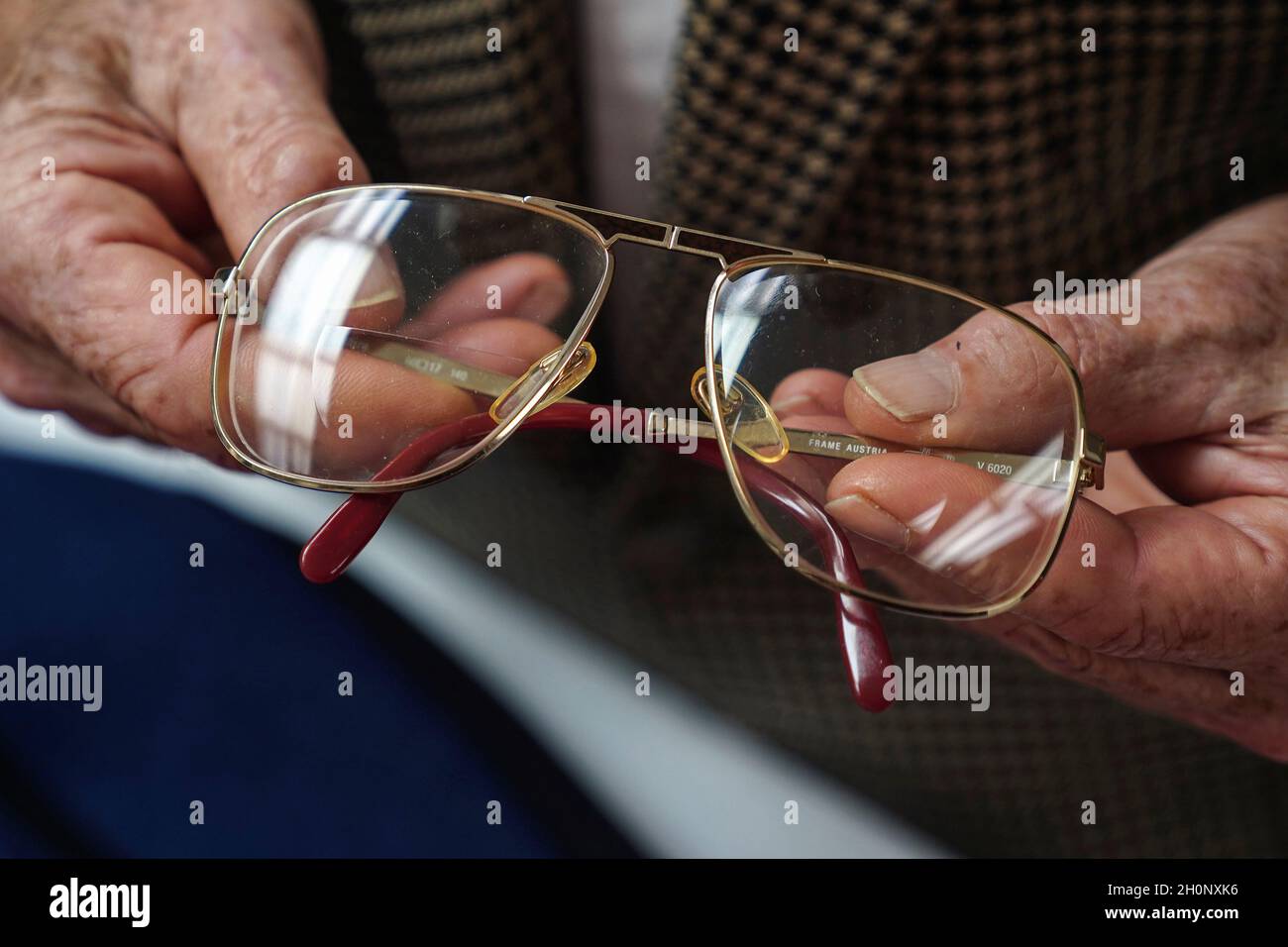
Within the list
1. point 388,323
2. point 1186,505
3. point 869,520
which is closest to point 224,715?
point 388,323

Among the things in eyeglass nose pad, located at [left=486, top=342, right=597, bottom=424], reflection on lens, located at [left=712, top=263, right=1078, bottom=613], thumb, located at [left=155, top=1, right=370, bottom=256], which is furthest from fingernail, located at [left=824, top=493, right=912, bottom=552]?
thumb, located at [left=155, top=1, right=370, bottom=256]

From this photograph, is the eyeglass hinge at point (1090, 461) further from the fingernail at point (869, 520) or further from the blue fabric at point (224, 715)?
the blue fabric at point (224, 715)

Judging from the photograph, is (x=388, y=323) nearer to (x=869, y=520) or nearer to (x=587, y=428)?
(x=587, y=428)

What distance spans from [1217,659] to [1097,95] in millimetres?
286

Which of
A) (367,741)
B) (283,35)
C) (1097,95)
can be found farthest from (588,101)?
(367,741)

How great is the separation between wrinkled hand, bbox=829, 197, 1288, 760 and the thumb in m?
0.27

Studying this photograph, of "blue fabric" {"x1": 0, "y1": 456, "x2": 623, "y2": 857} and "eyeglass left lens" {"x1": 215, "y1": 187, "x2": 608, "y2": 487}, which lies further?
"blue fabric" {"x1": 0, "y1": 456, "x2": 623, "y2": 857}

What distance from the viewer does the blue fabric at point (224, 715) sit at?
1.66 ft

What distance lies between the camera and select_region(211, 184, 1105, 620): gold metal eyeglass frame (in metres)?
0.36

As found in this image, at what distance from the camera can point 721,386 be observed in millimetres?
400

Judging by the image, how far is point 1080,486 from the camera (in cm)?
37

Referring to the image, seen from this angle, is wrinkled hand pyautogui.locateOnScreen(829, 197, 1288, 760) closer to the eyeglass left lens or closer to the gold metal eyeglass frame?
the gold metal eyeglass frame

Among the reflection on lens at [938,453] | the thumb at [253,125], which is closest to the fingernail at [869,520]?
the reflection on lens at [938,453]

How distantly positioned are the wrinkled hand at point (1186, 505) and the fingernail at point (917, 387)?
0.4 inches
